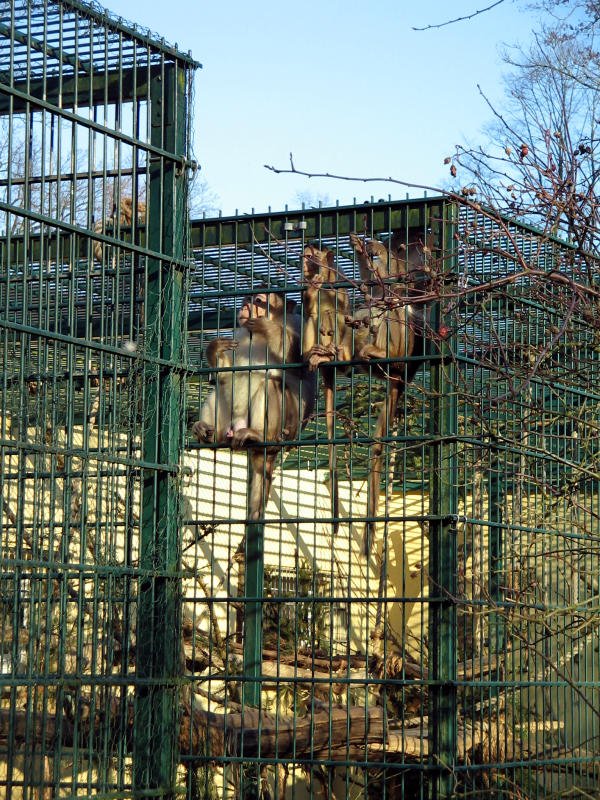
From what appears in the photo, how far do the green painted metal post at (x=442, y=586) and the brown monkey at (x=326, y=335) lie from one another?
1.95 feet

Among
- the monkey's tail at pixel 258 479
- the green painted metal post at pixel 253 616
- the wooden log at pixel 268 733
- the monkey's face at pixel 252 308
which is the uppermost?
the monkey's face at pixel 252 308

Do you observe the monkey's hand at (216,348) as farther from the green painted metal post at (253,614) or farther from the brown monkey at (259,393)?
the green painted metal post at (253,614)

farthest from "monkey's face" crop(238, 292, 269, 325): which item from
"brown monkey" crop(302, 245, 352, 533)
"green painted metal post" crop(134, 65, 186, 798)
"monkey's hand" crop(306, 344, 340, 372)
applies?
"green painted metal post" crop(134, 65, 186, 798)

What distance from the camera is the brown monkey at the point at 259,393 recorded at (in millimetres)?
7945

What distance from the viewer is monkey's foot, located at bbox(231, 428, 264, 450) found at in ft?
26.2

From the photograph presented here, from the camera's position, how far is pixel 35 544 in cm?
531

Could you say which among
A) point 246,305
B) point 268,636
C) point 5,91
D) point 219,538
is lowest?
point 268,636

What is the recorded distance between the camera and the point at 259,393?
9219mm

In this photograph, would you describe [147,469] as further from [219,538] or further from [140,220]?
[219,538]

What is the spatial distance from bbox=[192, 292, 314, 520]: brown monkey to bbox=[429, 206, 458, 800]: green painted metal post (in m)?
1.07

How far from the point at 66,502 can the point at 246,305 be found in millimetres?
3264

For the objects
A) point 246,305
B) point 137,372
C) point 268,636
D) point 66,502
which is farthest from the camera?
point 268,636

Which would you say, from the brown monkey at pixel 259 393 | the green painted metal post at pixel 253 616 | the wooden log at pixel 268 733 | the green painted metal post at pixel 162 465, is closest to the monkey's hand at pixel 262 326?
the brown monkey at pixel 259 393

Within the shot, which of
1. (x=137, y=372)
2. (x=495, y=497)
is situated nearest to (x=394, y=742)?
(x=495, y=497)
